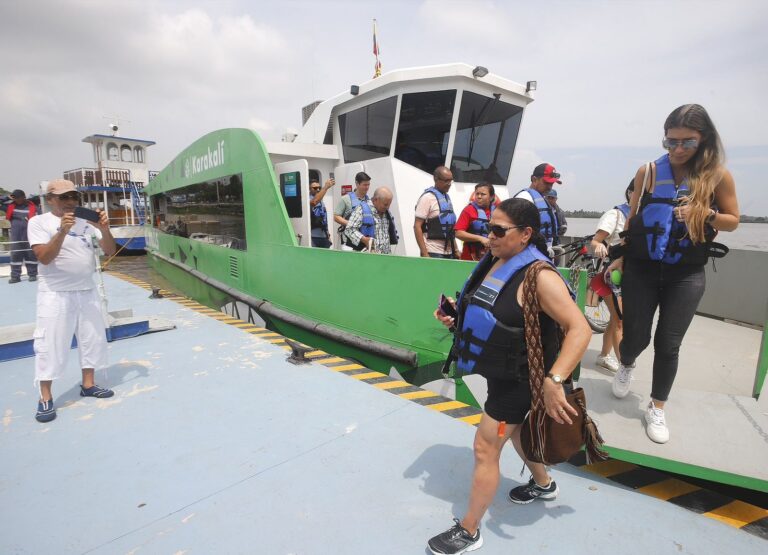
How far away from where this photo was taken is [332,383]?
319 centimetres

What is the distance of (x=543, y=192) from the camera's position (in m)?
3.41

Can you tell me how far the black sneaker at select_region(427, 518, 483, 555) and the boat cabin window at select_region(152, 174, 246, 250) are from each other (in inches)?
198

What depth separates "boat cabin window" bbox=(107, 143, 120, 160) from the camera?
1001 inches

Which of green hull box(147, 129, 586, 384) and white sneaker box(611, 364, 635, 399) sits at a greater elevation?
green hull box(147, 129, 586, 384)

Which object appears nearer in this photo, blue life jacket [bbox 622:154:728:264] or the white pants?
blue life jacket [bbox 622:154:728:264]

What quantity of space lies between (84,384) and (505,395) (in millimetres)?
2996

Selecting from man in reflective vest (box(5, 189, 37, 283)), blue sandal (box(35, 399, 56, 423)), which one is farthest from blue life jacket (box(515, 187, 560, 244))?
man in reflective vest (box(5, 189, 37, 283))

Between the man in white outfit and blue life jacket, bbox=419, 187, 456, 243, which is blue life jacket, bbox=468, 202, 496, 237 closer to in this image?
blue life jacket, bbox=419, 187, 456, 243

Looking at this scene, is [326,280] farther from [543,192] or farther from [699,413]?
[699,413]

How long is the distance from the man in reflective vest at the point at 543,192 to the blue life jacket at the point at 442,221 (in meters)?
0.63

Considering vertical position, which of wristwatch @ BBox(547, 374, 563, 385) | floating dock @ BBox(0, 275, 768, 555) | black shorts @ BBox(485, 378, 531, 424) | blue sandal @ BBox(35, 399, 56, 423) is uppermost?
wristwatch @ BBox(547, 374, 563, 385)

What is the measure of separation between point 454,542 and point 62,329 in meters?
2.73

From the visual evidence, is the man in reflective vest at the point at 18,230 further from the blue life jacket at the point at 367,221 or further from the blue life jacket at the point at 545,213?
the blue life jacket at the point at 545,213

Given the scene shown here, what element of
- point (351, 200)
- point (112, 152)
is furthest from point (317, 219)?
point (112, 152)
